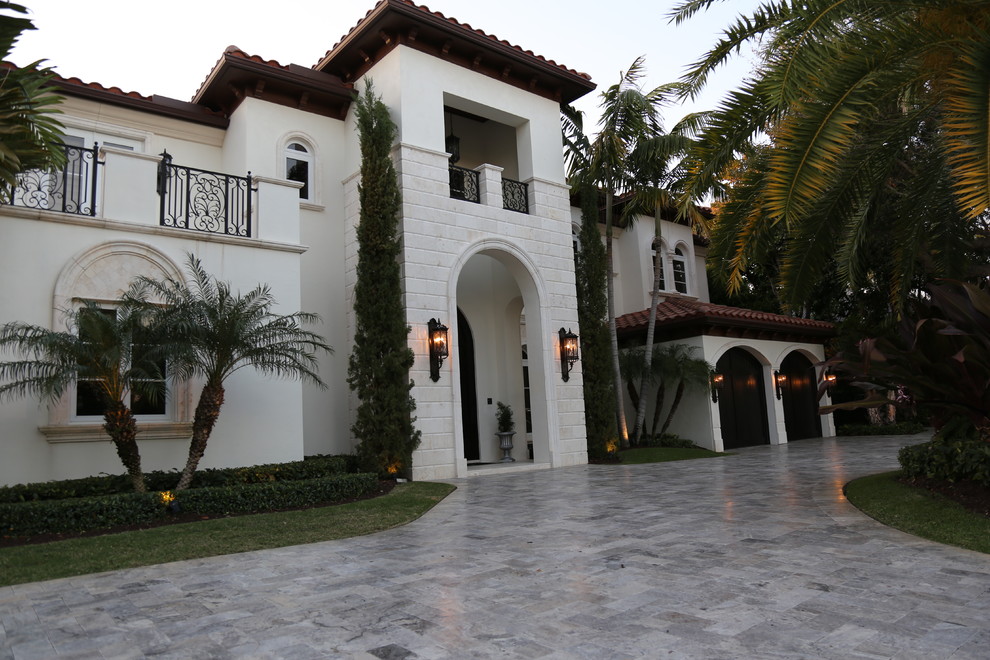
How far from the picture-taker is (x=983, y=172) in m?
5.39

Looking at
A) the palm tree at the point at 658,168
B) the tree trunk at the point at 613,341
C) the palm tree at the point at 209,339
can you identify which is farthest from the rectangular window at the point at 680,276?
the palm tree at the point at 209,339

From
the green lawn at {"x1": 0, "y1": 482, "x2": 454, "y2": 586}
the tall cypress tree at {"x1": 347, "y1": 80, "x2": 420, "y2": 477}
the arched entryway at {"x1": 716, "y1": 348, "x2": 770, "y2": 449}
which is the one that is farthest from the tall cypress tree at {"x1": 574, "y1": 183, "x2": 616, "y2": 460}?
the green lawn at {"x1": 0, "y1": 482, "x2": 454, "y2": 586}

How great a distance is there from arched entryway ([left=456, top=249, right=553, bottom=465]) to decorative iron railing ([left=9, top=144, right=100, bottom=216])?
790cm

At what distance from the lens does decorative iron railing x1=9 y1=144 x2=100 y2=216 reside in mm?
9166

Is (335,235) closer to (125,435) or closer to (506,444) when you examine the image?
(506,444)

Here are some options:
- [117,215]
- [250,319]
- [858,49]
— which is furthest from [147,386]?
[858,49]

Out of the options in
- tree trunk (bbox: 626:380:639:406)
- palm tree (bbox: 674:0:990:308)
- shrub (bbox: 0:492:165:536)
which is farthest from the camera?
tree trunk (bbox: 626:380:639:406)

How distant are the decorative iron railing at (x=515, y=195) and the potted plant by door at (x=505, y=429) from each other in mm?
4525

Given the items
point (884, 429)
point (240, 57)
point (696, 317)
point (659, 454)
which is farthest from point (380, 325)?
point (884, 429)

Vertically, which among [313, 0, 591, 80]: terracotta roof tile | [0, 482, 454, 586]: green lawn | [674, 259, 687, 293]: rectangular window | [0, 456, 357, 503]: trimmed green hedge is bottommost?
[0, 482, 454, 586]: green lawn

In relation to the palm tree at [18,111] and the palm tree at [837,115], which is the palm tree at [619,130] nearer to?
the palm tree at [837,115]

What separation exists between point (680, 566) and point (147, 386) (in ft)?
21.3

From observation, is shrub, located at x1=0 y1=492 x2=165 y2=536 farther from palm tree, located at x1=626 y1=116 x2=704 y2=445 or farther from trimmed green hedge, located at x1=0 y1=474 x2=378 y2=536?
palm tree, located at x1=626 y1=116 x2=704 y2=445

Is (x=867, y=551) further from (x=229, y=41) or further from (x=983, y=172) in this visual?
(x=229, y=41)
